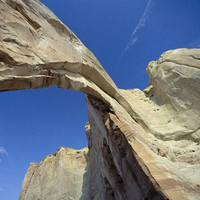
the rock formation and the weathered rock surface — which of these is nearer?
the rock formation

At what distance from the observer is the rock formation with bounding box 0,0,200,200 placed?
5051mm

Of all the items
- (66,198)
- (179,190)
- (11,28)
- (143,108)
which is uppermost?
(11,28)

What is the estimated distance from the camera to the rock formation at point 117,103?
505 centimetres

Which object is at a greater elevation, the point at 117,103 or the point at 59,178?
the point at 117,103

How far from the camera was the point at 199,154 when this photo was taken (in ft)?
25.2

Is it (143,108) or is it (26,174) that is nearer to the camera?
(143,108)

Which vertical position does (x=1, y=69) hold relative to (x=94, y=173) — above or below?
above

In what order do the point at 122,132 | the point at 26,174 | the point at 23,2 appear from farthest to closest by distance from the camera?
the point at 26,174 < the point at 23,2 < the point at 122,132

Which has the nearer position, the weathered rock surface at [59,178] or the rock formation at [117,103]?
the rock formation at [117,103]

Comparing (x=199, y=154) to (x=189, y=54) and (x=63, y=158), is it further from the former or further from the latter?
(x=63, y=158)

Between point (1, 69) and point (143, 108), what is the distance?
1113 centimetres

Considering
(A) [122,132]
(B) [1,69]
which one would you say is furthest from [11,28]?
(A) [122,132]

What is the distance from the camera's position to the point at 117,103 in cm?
954

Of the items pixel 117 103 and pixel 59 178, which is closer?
pixel 117 103
